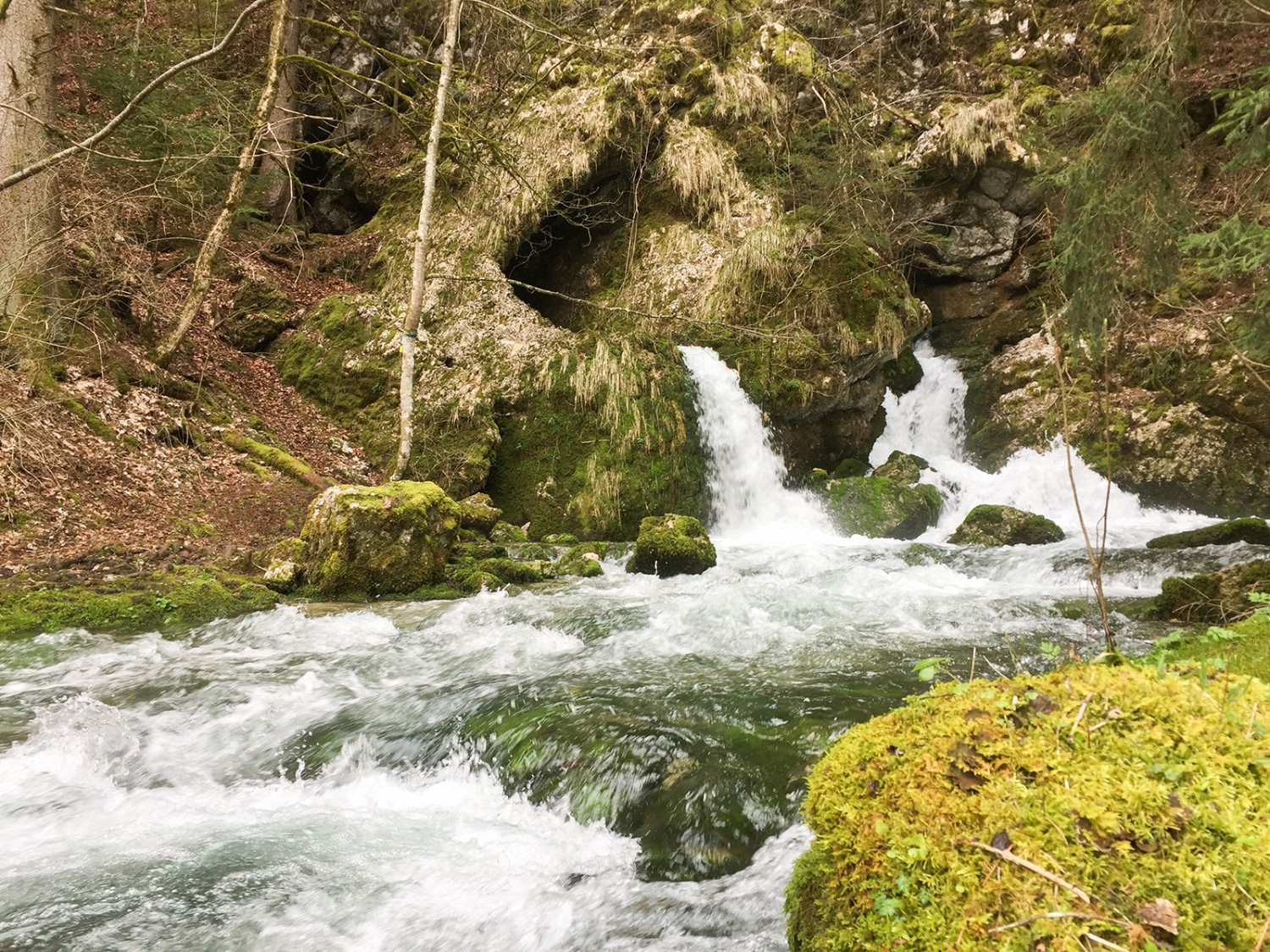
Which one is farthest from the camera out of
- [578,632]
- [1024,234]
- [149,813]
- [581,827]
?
[1024,234]

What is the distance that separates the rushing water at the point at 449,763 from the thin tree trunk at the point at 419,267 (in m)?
2.51

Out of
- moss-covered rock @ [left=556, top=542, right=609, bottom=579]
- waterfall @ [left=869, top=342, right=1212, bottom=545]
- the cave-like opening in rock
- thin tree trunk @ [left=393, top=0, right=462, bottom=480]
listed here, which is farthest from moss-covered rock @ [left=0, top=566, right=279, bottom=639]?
waterfall @ [left=869, top=342, right=1212, bottom=545]

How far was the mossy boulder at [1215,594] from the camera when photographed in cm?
478

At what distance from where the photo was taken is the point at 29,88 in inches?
284

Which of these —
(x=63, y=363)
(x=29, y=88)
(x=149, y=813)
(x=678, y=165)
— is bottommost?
(x=149, y=813)

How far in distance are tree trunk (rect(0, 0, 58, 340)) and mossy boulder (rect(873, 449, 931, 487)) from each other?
12414 millimetres

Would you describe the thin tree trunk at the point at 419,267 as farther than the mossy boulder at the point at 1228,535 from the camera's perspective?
Yes

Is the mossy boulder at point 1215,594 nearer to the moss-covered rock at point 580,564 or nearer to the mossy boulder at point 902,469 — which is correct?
the moss-covered rock at point 580,564

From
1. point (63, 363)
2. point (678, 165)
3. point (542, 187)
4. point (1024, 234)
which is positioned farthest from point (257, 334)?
point (1024, 234)

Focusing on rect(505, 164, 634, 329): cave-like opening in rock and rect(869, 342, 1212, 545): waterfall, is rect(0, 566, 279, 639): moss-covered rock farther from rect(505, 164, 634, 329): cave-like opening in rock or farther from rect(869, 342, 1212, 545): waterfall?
rect(869, 342, 1212, 545): waterfall

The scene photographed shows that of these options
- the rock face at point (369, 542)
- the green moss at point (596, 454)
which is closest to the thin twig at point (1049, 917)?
the rock face at point (369, 542)

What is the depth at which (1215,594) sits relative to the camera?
525cm

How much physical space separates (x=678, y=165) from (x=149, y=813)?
13.8m

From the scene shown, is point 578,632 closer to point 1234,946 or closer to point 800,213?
point 1234,946
